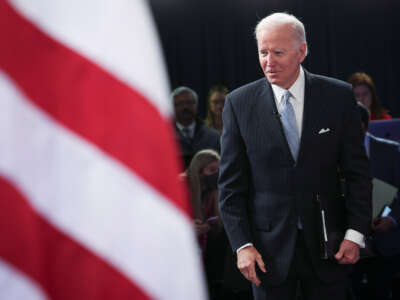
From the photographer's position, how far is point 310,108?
74.3 inches

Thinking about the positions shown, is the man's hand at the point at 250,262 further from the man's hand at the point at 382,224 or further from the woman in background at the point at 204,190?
the woman in background at the point at 204,190

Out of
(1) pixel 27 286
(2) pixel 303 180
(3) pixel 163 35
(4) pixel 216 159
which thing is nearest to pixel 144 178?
(1) pixel 27 286

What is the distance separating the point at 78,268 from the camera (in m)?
0.78

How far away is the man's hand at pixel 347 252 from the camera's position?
1.84m

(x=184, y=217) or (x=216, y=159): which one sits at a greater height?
(x=184, y=217)

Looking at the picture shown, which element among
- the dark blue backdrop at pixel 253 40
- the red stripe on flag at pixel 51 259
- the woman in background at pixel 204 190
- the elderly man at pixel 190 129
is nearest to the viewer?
the red stripe on flag at pixel 51 259

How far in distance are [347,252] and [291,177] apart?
26cm

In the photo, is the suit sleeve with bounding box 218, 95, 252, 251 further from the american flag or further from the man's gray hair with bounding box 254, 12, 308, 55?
the american flag

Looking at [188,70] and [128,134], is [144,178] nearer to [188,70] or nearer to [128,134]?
[128,134]

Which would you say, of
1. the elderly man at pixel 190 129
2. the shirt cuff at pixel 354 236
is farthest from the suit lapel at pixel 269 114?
the elderly man at pixel 190 129

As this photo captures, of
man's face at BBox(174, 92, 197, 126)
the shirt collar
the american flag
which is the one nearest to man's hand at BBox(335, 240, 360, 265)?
the shirt collar

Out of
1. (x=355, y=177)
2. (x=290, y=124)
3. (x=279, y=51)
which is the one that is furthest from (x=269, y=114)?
(x=355, y=177)

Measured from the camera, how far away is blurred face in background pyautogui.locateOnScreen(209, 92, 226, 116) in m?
4.70

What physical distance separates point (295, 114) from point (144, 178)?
1173 mm
